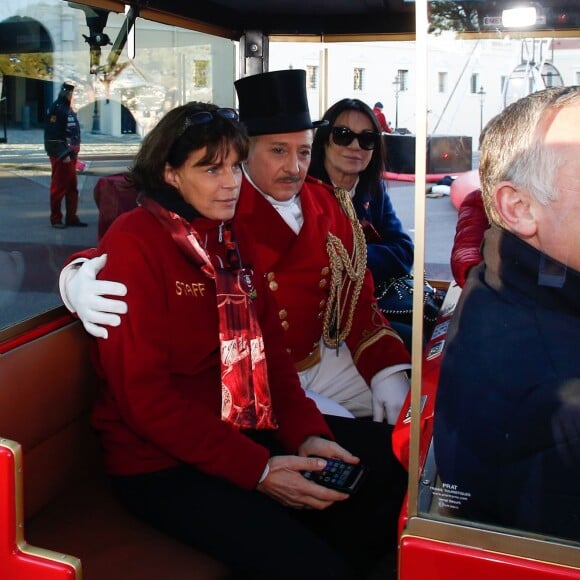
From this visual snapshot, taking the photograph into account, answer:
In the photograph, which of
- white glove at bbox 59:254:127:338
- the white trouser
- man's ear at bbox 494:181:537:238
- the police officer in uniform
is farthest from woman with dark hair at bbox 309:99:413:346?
man's ear at bbox 494:181:537:238

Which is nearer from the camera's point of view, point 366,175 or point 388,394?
point 388,394

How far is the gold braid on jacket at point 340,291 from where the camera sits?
2607mm

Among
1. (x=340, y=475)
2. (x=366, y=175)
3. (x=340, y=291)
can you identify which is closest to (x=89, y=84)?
(x=366, y=175)

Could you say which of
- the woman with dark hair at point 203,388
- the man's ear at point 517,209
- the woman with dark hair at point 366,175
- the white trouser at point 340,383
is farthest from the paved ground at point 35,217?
the man's ear at point 517,209

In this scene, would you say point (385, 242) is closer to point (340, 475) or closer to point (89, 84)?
point (89, 84)

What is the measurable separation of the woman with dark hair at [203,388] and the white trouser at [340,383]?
1.46 ft

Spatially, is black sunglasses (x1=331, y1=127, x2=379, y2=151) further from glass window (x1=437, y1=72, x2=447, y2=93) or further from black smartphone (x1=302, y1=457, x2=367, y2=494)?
glass window (x1=437, y1=72, x2=447, y2=93)

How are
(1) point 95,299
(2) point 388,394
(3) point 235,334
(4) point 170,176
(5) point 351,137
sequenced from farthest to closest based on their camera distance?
(5) point 351,137 < (2) point 388,394 < (4) point 170,176 < (3) point 235,334 < (1) point 95,299

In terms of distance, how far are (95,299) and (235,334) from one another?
0.37m

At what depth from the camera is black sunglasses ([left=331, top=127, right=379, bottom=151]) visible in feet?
10.4

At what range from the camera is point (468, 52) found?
1294mm

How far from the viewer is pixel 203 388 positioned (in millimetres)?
1998

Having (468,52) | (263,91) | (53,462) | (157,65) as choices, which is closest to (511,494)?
(468,52)

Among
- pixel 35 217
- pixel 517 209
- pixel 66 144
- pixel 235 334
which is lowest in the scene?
pixel 235 334
